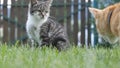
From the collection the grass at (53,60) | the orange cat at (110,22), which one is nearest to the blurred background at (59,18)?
the orange cat at (110,22)

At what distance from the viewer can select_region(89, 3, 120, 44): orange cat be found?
700cm

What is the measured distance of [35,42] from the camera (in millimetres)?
8281

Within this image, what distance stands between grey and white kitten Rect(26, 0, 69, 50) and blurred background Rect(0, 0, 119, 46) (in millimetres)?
3688

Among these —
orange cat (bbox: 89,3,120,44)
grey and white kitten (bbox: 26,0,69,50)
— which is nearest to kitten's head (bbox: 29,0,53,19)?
grey and white kitten (bbox: 26,0,69,50)

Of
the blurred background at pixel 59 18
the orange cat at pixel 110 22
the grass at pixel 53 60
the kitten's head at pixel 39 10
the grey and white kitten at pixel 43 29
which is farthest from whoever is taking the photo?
the blurred background at pixel 59 18

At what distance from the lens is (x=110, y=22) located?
736cm

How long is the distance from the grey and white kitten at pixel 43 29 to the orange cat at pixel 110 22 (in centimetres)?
79

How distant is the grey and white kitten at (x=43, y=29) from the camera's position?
26.9 ft

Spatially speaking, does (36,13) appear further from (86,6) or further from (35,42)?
(86,6)

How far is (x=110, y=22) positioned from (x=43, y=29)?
1.48 meters

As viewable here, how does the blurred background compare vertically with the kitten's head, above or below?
below

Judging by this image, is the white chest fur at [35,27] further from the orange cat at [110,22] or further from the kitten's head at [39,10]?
the orange cat at [110,22]

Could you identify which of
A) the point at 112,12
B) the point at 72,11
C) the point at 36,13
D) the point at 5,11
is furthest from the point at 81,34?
the point at 112,12

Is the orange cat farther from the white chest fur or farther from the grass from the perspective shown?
the white chest fur
